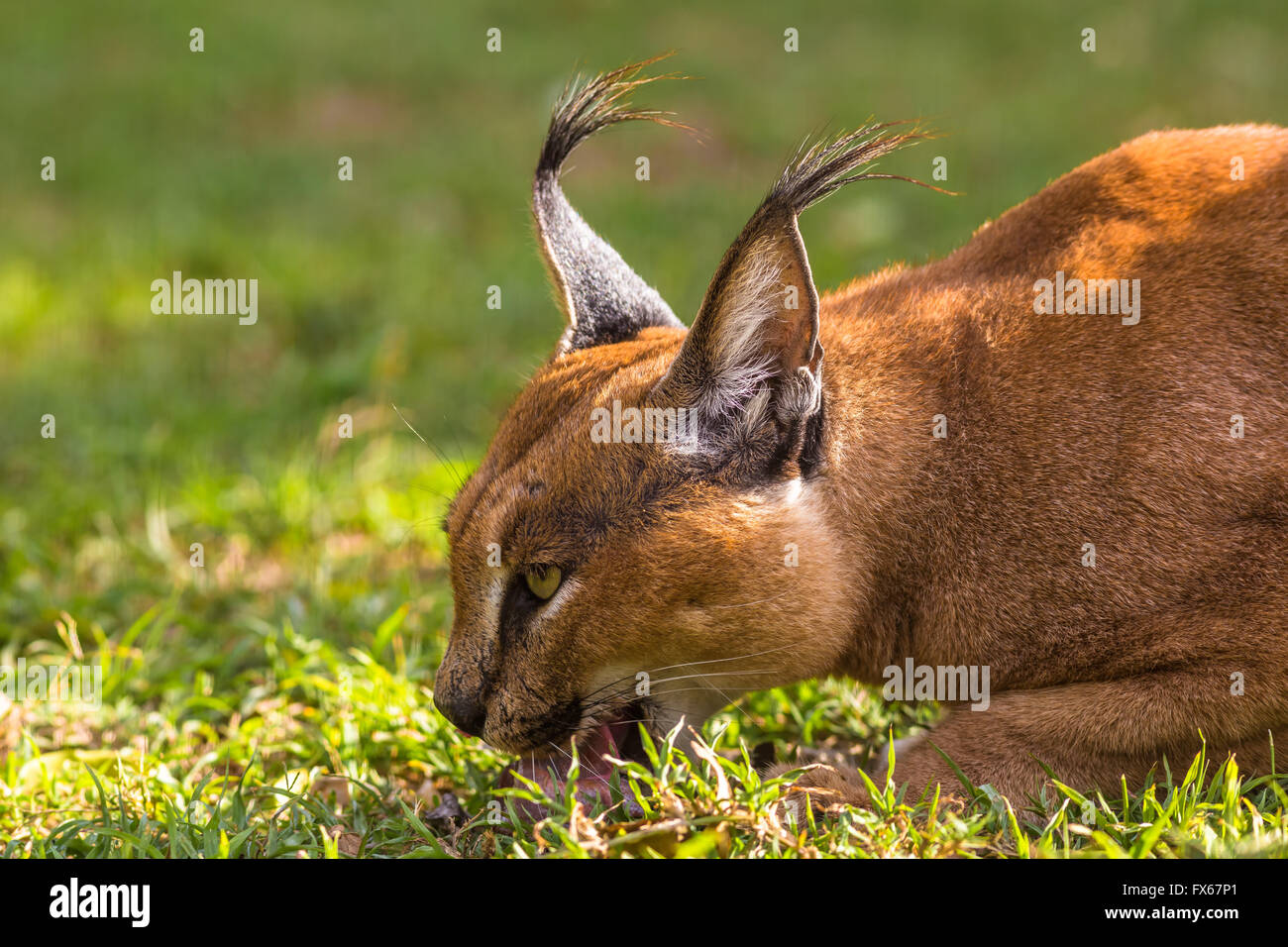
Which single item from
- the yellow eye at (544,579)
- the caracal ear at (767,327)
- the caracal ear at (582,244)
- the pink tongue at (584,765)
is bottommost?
the pink tongue at (584,765)

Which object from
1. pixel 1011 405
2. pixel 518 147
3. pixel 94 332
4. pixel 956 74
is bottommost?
pixel 1011 405

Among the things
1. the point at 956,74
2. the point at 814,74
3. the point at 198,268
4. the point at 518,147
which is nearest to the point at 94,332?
the point at 198,268

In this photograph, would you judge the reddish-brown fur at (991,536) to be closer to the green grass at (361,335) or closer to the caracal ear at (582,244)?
the green grass at (361,335)

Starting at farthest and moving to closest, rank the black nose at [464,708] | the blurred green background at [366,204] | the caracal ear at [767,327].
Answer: the blurred green background at [366,204] < the black nose at [464,708] < the caracal ear at [767,327]

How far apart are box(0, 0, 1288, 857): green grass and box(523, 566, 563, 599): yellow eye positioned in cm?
60

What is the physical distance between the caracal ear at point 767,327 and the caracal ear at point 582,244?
0.90 m

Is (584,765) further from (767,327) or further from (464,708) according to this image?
(767,327)

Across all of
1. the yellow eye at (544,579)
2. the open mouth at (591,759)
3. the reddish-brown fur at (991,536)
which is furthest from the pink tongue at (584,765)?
the yellow eye at (544,579)

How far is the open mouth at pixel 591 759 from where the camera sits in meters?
3.66

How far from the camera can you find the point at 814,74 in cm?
1345

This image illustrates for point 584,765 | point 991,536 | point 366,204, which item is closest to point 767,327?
point 991,536

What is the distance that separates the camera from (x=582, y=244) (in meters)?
4.59

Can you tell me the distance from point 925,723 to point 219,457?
4244 millimetres
